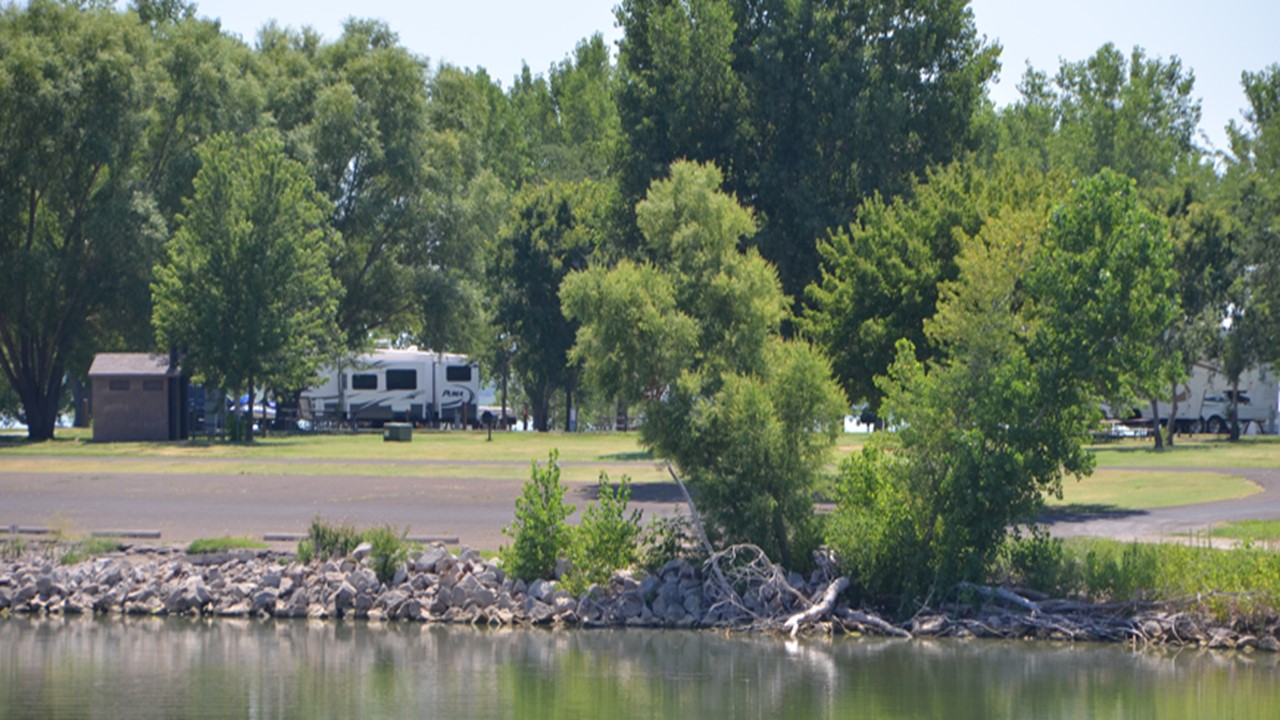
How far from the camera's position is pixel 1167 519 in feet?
91.6

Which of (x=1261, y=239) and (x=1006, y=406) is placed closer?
(x=1006, y=406)

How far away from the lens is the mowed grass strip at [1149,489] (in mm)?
31781

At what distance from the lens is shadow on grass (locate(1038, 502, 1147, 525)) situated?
28.5 meters

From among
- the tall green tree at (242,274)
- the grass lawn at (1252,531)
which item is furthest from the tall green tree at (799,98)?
the grass lawn at (1252,531)

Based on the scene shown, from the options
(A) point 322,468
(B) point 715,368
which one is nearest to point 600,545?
(B) point 715,368

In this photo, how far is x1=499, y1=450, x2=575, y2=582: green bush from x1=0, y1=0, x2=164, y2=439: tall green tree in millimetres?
39437

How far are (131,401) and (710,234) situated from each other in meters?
37.5

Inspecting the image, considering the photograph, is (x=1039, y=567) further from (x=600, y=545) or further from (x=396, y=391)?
(x=396, y=391)

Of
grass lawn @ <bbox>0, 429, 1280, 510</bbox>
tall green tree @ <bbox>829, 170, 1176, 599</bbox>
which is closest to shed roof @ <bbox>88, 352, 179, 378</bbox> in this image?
grass lawn @ <bbox>0, 429, 1280, 510</bbox>

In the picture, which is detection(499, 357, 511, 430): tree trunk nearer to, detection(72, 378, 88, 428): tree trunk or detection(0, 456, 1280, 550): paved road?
detection(72, 378, 88, 428): tree trunk

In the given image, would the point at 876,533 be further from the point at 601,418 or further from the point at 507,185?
the point at 601,418

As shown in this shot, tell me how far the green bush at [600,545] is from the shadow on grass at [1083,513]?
9.58 meters

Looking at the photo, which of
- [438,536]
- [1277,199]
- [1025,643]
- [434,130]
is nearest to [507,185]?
[434,130]

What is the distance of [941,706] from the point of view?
17609 millimetres
